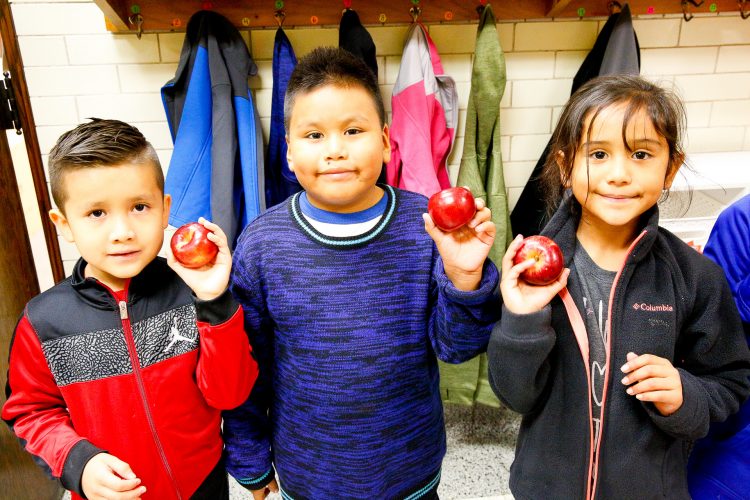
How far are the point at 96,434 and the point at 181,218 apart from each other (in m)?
1.06

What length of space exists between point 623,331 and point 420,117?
130cm

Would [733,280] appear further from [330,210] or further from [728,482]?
[330,210]

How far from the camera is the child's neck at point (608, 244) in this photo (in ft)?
3.64

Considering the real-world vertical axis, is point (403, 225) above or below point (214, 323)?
above

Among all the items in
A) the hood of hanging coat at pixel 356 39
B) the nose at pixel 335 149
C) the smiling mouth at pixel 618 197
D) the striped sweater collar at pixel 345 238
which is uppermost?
the hood of hanging coat at pixel 356 39

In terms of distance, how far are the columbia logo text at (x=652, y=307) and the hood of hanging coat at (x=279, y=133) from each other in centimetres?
137

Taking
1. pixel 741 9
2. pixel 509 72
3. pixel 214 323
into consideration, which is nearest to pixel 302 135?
pixel 214 323

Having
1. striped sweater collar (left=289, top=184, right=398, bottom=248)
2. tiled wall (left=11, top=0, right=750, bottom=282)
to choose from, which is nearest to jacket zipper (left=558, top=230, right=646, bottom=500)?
striped sweater collar (left=289, top=184, right=398, bottom=248)

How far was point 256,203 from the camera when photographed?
6.66ft

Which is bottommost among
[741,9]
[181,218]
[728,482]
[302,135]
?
[728,482]

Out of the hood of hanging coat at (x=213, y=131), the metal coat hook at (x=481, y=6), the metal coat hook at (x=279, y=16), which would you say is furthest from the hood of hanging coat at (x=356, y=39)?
the metal coat hook at (x=481, y=6)

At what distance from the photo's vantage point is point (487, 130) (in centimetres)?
217

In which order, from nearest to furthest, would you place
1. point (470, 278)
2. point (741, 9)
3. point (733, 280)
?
1. point (470, 278)
2. point (733, 280)
3. point (741, 9)

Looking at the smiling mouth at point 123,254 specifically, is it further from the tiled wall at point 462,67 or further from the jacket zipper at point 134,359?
the tiled wall at point 462,67
